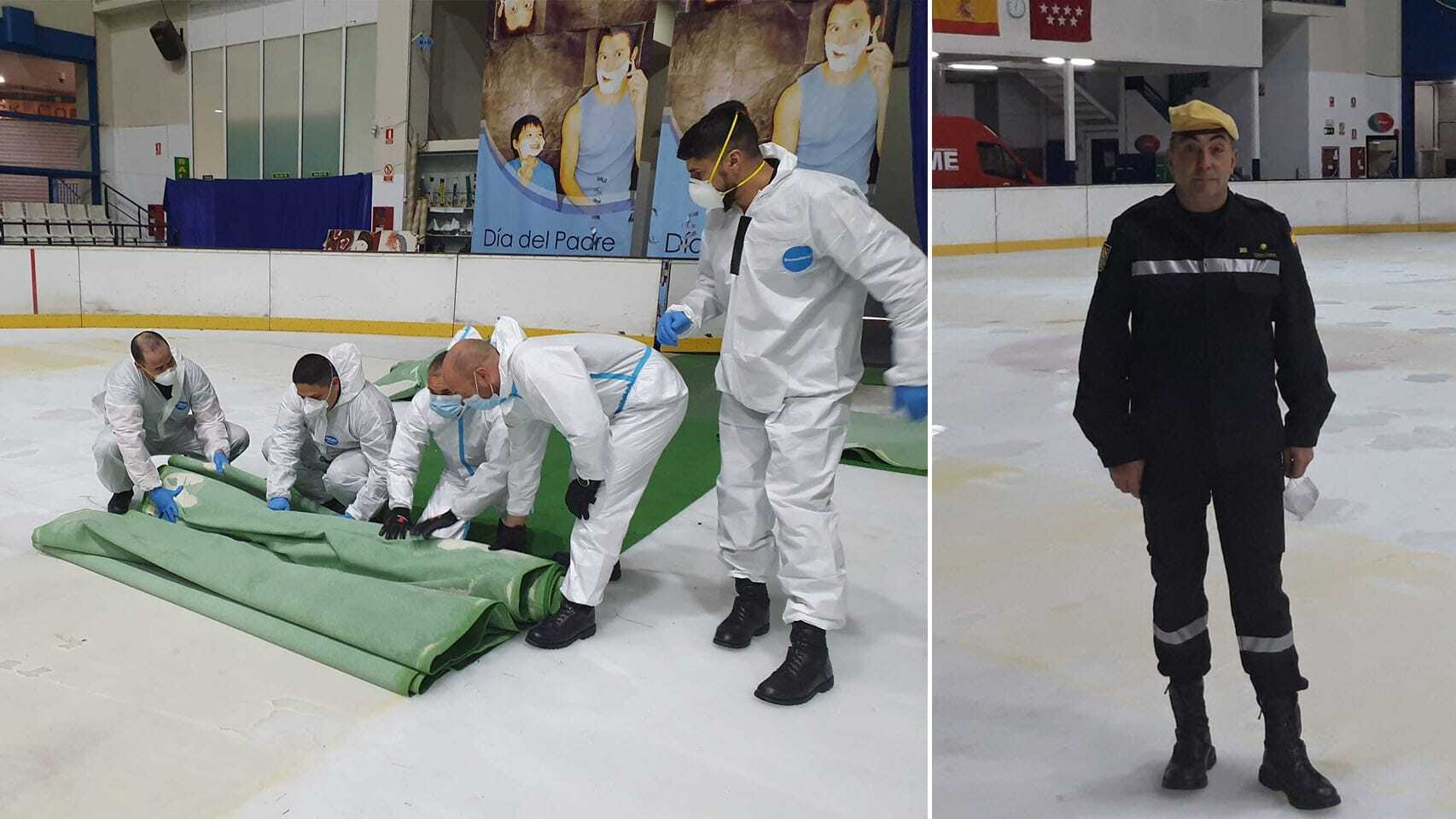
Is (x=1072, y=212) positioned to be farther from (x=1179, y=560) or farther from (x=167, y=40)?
(x=167, y=40)

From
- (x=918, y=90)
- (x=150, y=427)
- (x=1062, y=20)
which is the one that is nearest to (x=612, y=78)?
(x=918, y=90)

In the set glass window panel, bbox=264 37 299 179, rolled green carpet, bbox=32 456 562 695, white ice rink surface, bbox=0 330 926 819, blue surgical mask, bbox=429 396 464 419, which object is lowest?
white ice rink surface, bbox=0 330 926 819

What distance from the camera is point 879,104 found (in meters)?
10.4

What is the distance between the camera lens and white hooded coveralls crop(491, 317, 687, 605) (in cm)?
291

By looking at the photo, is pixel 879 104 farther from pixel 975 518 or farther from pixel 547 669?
pixel 547 669

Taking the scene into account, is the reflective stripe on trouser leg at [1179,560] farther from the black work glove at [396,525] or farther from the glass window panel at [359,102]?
the glass window panel at [359,102]

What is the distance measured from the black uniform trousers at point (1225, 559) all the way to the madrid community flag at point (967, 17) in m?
13.1

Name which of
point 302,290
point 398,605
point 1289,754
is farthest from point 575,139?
point 1289,754

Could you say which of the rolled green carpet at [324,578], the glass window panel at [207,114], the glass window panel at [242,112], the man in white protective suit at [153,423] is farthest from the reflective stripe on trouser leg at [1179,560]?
the glass window panel at [207,114]

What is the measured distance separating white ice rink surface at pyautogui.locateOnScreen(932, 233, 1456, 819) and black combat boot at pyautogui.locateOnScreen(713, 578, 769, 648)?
50cm

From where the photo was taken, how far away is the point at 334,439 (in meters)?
4.02

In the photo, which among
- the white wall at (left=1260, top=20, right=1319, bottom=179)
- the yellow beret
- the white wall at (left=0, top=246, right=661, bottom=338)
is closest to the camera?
the yellow beret

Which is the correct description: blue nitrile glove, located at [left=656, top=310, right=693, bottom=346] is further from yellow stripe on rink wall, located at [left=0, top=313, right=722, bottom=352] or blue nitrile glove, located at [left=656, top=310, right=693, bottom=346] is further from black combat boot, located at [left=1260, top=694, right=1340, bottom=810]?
yellow stripe on rink wall, located at [left=0, top=313, right=722, bottom=352]

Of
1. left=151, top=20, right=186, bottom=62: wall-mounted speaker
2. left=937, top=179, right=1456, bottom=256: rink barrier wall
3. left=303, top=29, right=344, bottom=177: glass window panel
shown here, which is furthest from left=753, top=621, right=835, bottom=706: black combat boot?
left=151, top=20, right=186, bottom=62: wall-mounted speaker
